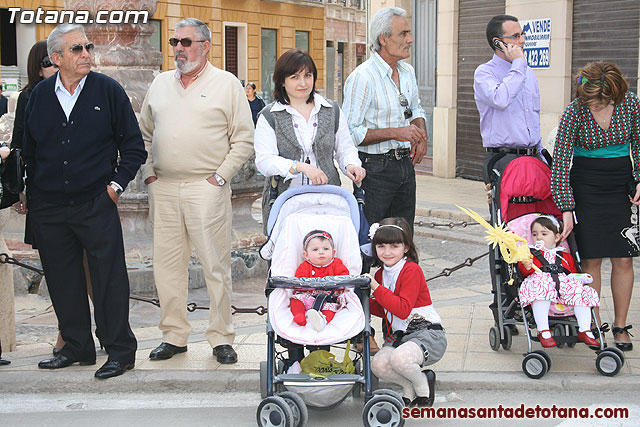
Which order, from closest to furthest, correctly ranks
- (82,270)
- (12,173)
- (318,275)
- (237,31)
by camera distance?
(318,275), (12,173), (82,270), (237,31)

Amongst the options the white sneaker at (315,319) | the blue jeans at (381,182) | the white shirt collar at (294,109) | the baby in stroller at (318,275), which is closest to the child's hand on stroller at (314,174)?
the baby in stroller at (318,275)

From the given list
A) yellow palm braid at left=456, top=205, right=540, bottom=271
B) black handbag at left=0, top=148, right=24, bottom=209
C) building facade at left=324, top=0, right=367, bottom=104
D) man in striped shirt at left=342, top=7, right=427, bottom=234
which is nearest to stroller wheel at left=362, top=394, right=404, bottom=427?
yellow palm braid at left=456, top=205, right=540, bottom=271

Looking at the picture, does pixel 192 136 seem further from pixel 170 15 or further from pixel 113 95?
pixel 170 15

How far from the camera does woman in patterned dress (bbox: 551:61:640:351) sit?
242 inches

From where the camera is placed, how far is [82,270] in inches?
239

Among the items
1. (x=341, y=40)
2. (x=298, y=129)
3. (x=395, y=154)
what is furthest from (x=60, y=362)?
(x=341, y=40)

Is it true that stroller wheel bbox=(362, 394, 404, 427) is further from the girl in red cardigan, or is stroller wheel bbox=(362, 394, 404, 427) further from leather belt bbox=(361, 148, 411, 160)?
leather belt bbox=(361, 148, 411, 160)

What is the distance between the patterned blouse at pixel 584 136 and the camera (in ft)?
20.2

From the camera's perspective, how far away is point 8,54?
2739 centimetres

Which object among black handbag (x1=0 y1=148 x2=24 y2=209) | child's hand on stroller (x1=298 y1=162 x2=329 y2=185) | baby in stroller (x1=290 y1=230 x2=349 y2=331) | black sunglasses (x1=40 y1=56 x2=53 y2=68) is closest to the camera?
baby in stroller (x1=290 y1=230 x2=349 y2=331)

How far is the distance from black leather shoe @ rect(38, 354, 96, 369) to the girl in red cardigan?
1.88 metres

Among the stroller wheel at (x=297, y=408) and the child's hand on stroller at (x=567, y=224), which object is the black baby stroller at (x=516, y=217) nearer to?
the child's hand on stroller at (x=567, y=224)

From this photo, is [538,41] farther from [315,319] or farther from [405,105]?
[315,319]

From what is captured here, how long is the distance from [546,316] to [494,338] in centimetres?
57
